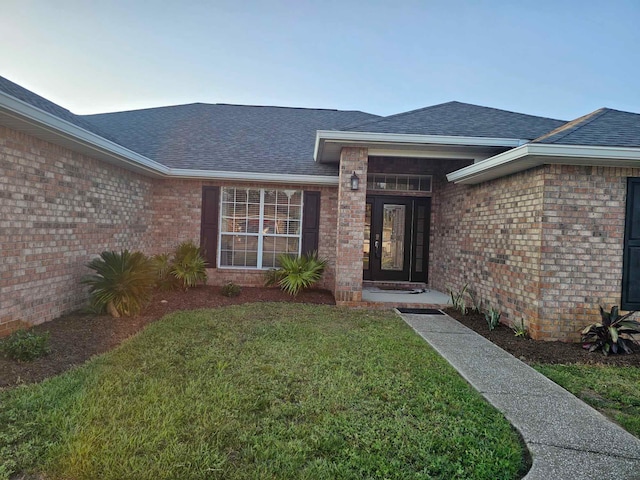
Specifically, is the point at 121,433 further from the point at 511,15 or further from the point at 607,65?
the point at 607,65

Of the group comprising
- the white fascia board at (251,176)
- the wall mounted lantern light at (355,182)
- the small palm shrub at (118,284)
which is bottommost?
the small palm shrub at (118,284)

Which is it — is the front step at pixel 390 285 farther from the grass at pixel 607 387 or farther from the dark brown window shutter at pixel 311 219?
the grass at pixel 607 387

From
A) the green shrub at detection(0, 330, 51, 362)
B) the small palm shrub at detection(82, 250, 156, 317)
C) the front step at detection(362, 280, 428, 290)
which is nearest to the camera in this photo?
the green shrub at detection(0, 330, 51, 362)

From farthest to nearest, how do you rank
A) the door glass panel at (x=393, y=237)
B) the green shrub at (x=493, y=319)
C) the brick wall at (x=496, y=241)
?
the door glass panel at (x=393, y=237)
the green shrub at (x=493, y=319)
the brick wall at (x=496, y=241)

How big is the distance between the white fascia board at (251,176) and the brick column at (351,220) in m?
1.55

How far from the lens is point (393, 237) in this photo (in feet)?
32.4

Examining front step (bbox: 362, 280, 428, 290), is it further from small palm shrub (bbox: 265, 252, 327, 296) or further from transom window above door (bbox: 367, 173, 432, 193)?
transom window above door (bbox: 367, 173, 432, 193)

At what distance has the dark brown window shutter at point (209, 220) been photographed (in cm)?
929

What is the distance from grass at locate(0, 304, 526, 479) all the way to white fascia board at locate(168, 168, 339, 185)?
4948mm

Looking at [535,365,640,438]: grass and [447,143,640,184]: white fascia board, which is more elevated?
[447,143,640,184]: white fascia board

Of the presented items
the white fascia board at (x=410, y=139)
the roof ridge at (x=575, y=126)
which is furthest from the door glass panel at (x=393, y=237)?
the roof ridge at (x=575, y=126)

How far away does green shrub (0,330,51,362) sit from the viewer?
3.98m

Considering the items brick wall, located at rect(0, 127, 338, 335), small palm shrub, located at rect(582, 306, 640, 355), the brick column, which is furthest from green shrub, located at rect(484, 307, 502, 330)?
brick wall, located at rect(0, 127, 338, 335)

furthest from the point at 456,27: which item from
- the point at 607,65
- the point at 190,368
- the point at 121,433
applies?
the point at 121,433
